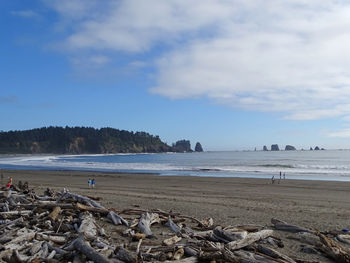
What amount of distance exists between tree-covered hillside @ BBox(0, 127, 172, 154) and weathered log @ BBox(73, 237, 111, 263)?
531ft

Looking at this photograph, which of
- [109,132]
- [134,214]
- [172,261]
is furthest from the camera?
[109,132]

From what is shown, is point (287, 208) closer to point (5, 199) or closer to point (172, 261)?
point (172, 261)

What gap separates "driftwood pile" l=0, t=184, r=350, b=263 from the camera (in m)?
5.96

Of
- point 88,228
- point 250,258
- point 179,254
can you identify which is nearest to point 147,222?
point 88,228

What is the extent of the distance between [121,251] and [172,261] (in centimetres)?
94

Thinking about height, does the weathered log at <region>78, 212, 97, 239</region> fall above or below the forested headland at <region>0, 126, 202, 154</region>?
below

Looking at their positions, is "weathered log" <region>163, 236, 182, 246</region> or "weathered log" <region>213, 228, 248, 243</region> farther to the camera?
"weathered log" <region>213, 228, 248, 243</region>

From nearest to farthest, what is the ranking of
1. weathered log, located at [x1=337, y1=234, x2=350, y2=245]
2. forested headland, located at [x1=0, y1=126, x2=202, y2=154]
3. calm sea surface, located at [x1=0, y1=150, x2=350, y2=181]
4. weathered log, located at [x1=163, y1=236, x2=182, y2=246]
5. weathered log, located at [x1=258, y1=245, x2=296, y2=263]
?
1. weathered log, located at [x1=258, y1=245, x2=296, y2=263]
2. weathered log, located at [x1=163, y1=236, x2=182, y2=246]
3. weathered log, located at [x1=337, y1=234, x2=350, y2=245]
4. calm sea surface, located at [x1=0, y1=150, x2=350, y2=181]
5. forested headland, located at [x1=0, y1=126, x2=202, y2=154]

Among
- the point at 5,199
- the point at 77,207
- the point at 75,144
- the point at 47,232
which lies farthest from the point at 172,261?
the point at 75,144

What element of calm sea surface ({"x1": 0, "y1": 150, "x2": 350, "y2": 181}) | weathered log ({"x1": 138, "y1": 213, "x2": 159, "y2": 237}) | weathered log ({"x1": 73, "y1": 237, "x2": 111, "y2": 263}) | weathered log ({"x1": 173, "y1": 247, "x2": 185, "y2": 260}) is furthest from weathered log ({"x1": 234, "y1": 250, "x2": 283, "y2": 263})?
calm sea surface ({"x1": 0, "y1": 150, "x2": 350, "y2": 181})

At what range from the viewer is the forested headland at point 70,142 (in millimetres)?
157500

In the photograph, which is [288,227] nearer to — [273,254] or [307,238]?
[307,238]

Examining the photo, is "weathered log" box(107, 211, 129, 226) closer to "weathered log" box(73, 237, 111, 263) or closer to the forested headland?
"weathered log" box(73, 237, 111, 263)

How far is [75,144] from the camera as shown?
169000 mm
